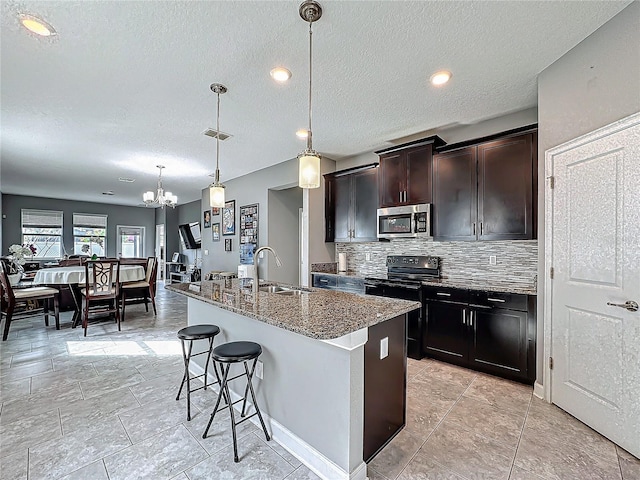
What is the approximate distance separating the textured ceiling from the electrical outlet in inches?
78.4

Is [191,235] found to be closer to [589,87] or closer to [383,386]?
[383,386]

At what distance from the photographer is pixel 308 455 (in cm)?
174

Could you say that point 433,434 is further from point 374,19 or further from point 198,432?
point 374,19

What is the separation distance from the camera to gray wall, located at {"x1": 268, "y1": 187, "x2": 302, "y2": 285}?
5.45 metres

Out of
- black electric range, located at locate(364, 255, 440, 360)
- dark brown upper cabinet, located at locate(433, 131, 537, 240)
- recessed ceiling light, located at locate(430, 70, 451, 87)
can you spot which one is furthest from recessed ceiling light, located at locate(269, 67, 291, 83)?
black electric range, located at locate(364, 255, 440, 360)

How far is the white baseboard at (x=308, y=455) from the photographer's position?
1583 millimetres

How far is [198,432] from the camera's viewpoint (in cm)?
202

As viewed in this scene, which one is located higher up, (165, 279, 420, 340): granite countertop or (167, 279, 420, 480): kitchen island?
A: (165, 279, 420, 340): granite countertop

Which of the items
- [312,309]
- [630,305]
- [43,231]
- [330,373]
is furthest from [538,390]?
[43,231]

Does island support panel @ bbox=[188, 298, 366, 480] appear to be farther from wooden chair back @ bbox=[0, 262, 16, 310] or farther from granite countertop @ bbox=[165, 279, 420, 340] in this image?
wooden chair back @ bbox=[0, 262, 16, 310]

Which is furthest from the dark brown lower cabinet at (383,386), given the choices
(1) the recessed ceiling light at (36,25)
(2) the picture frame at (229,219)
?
(2) the picture frame at (229,219)

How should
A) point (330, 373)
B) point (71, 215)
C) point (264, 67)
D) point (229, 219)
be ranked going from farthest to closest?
1. point (71, 215)
2. point (229, 219)
3. point (264, 67)
4. point (330, 373)

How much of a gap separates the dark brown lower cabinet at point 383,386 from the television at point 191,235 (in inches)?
331

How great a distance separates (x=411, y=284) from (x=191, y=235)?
26.2ft
